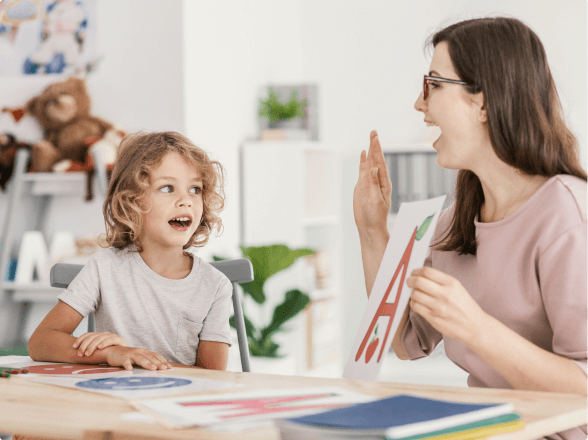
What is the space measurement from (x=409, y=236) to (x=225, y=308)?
56 cm

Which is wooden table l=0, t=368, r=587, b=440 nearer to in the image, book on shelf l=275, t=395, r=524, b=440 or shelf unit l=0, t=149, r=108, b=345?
book on shelf l=275, t=395, r=524, b=440

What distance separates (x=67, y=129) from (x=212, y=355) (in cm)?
197

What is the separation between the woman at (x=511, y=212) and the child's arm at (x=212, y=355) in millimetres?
452

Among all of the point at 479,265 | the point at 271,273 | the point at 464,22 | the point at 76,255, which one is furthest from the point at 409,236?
the point at 76,255

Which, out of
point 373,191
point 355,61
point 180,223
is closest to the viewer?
point 373,191

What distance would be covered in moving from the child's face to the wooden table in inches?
19.0

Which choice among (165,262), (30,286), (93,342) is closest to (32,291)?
(30,286)

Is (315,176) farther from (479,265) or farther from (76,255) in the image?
(479,265)

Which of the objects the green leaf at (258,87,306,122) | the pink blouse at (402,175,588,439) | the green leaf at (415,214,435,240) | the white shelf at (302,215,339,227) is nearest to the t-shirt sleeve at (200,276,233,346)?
the pink blouse at (402,175,588,439)

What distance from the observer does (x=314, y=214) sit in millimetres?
3760

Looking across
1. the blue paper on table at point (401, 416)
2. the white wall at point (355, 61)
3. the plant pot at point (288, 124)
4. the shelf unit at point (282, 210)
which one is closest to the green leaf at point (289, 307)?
the shelf unit at point (282, 210)

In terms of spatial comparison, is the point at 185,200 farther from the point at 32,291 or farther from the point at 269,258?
the point at 32,291

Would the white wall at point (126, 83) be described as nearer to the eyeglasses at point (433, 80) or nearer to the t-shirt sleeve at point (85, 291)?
the t-shirt sleeve at point (85, 291)

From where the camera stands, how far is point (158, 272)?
1.38m
